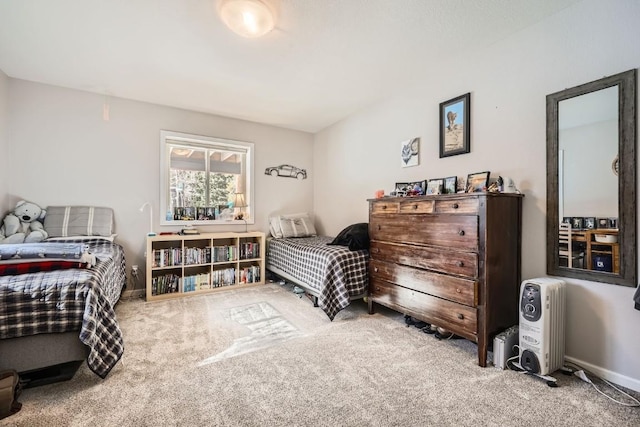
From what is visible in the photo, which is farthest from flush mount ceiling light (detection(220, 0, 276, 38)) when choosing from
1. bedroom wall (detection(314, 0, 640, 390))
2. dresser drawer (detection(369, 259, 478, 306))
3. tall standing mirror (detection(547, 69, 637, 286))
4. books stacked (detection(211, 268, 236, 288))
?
books stacked (detection(211, 268, 236, 288))

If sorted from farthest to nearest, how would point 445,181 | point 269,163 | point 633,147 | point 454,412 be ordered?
point 269,163, point 445,181, point 633,147, point 454,412

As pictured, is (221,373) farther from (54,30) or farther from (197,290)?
(54,30)

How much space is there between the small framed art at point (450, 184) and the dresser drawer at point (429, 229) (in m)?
0.54

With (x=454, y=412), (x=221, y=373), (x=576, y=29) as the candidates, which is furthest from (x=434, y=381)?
(x=576, y=29)

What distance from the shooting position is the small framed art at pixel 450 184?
2.63 m

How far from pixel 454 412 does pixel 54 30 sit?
12.7ft

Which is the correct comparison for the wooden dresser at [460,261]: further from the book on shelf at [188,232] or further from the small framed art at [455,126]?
the book on shelf at [188,232]

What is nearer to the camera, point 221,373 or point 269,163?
point 221,373

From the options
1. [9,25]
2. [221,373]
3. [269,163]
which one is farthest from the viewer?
[269,163]

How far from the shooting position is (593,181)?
183 cm

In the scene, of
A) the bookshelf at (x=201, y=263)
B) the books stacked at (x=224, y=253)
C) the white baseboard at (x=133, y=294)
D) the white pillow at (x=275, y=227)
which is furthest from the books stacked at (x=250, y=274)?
the white baseboard at (x=133, y=294)

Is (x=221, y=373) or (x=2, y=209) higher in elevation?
(x=2, y=209)

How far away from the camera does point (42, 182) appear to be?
10.3ft

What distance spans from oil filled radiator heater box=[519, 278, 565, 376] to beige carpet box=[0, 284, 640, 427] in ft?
0.36
